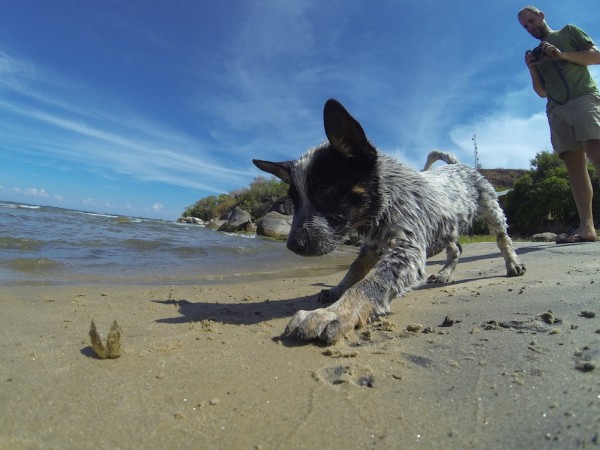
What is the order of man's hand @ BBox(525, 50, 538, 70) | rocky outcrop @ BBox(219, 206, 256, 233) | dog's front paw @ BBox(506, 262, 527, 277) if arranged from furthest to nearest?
rocky outcrop @ BBox(219, 206, 256, 233)
man's hand @ BBox(525, 50, 538, 70)
dog's front paw @ BBox(506, 262, 527, 277)

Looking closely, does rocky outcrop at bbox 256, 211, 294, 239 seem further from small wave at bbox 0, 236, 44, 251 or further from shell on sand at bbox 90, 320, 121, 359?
shell on sand at bbox 90, 320, 121, 359

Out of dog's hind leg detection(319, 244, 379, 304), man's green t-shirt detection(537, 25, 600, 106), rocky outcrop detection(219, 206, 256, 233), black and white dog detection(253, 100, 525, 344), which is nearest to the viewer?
black and white dog detection(253, 100, 525, 344)

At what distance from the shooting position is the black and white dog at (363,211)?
321 cm

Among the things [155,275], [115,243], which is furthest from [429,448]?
[115,243]

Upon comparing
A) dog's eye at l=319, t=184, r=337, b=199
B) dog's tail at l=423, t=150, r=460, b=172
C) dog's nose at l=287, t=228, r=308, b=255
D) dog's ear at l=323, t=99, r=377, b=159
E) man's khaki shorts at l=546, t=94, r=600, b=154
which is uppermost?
man's khaki shorts at l=546, t=94, r=600, b=154

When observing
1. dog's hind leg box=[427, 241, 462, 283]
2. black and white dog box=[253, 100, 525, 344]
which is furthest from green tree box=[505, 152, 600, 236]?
black and white dog box=[253, 100, 525, 344]

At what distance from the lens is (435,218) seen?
13.5 ft

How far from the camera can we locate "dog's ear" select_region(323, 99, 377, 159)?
332 centimetres

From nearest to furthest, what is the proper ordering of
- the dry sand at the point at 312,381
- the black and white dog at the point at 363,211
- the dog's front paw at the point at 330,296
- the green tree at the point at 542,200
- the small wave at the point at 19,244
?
the dry sand at the point at 312,381
the black and white dog at the point at 363,211
the dog's front paw at the point at 330,296
the small wave at the point at 19,244
the green tree at the point at 542,200

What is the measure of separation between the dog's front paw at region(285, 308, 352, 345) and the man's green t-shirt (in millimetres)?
6303

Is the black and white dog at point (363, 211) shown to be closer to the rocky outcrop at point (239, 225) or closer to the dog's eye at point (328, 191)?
the dog's eye at point (328, 191)

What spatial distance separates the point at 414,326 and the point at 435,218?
1.77 meters

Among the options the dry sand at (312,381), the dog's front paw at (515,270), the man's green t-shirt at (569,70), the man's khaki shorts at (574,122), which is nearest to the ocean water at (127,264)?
the dry sand at (312,381)

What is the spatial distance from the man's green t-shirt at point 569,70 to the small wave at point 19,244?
10.6m
